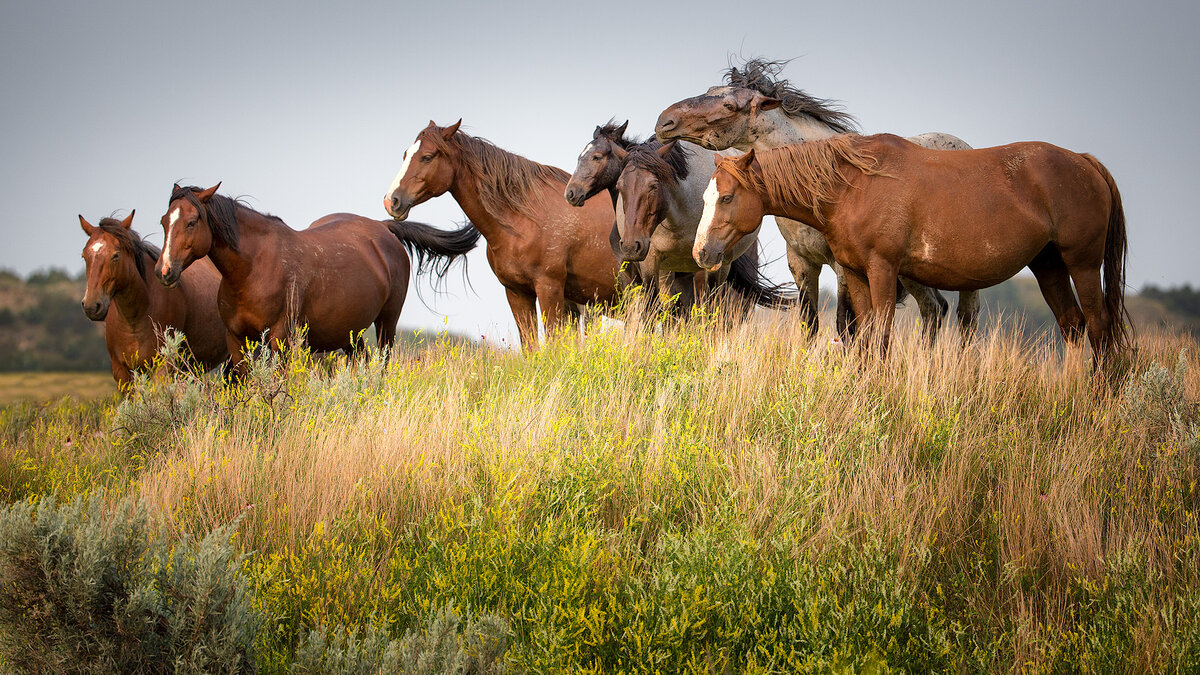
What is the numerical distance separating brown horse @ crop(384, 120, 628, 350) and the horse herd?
20 mm

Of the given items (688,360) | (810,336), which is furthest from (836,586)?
(810,336)

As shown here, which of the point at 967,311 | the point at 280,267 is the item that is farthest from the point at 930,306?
the point at 280,267

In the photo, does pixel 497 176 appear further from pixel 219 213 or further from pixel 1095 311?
pixel 1095 311

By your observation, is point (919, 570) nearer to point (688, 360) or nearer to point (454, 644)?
point (454, 644)

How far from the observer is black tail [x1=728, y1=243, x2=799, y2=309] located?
33.7 feet

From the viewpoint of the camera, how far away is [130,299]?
8.79 m

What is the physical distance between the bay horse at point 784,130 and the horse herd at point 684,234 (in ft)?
0.07

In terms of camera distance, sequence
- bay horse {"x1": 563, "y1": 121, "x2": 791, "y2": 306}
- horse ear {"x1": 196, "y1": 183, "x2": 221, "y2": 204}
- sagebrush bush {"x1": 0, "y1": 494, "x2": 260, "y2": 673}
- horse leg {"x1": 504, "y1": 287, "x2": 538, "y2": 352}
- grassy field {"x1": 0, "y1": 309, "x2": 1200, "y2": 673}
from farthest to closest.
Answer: horse leg {"x1": 504, "y1": 287, "x2": 538, "y2": 352}
horse ear {"x1": 196, "y1": 183, "x2": 221, "y2": 204}
bay horse {"x1": 563, "y1": 121, "x2": 791, "y2": 306}
grassy field {"x1": 0, "y1": 309, "x2": 1200, "y2": 673}
sagebrush bush {"x1": 0, "y1": 494, "x2": 260, "y2": 673}

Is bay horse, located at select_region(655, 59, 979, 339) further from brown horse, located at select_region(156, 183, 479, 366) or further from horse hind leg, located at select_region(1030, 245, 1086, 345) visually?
brown horse, located at select_region(156, 183, 479, 366)

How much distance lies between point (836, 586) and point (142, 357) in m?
7.59

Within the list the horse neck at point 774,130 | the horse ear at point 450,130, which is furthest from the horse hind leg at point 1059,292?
the horse ear at point 450,130

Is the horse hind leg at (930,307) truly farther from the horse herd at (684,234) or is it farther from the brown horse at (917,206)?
the brown horse at (917,206)

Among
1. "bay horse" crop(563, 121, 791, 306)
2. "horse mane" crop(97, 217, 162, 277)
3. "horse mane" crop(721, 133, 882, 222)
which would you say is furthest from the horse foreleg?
"horse mane" crop(97, 217, 162, 277)

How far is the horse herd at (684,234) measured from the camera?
6.47m
